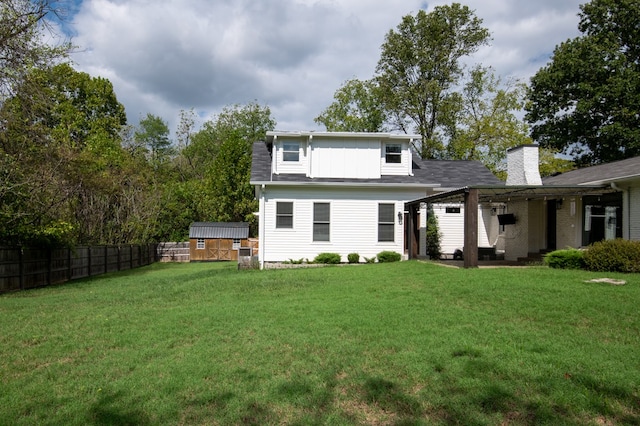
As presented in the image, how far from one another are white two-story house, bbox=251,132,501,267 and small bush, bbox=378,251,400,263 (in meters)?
0.50

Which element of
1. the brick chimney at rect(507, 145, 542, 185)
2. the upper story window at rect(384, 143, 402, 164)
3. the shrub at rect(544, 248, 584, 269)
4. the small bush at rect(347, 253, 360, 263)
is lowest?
the small bush at rect(347, 253, 360, 263)

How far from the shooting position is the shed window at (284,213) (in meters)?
17.0

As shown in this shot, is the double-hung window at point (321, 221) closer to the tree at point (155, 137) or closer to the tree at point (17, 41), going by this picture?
the tree at point (17, 41)

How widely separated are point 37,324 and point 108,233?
17.1m

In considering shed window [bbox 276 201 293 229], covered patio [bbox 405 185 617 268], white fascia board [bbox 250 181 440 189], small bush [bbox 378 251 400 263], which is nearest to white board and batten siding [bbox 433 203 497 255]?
covered patio [bbox 405 185 617 268]

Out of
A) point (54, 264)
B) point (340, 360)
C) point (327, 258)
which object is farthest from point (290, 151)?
point (340, 360)

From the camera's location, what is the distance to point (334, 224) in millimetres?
17047

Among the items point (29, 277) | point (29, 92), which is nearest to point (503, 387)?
point (29, 92)

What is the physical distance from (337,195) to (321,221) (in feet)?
3.91

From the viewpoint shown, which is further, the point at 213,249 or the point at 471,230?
the point at 213,249

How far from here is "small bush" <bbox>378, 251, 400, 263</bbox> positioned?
16.5 meters

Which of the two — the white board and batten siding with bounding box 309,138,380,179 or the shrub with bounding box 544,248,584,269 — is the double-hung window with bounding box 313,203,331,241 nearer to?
the white board and batten siding with bounding box 309,138,380,179

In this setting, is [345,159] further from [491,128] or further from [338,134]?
[491,128]

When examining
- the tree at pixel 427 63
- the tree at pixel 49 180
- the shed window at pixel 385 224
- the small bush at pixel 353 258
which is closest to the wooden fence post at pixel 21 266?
the tree at pixel 49 180
